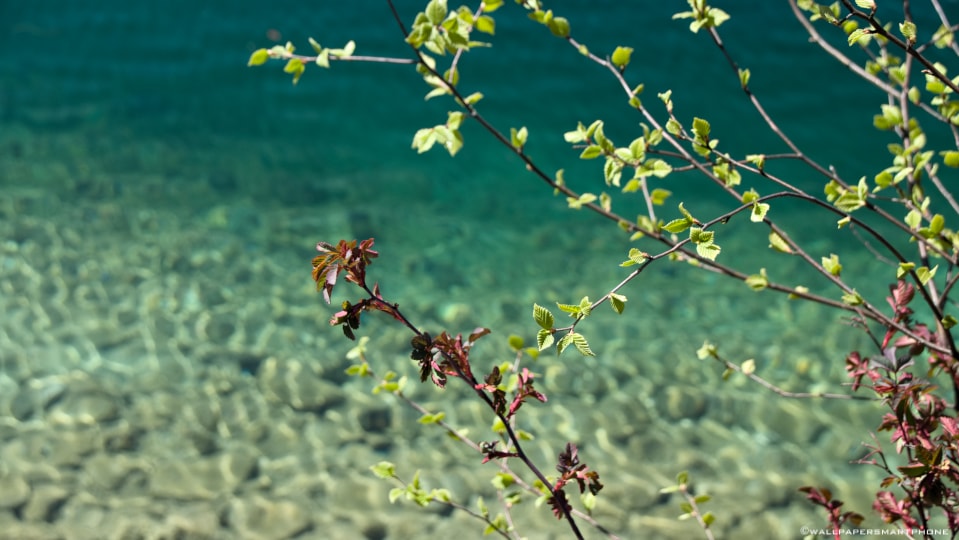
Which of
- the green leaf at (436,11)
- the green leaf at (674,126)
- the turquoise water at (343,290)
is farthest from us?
the turquoise water at (343,290)

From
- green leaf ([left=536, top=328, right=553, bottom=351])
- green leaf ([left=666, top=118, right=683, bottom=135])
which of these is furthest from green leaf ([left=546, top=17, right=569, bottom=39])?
green leaf ([left=536, top=328, right=553, bottom=351])

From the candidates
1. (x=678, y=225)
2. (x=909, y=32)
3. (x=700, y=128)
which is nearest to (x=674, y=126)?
(x=700, y=128)

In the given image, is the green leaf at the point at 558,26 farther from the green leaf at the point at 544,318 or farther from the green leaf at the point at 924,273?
the green leaf at the point at 924,273

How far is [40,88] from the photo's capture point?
17.4 feet

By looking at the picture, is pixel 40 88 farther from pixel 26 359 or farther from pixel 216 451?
pixel 216 451

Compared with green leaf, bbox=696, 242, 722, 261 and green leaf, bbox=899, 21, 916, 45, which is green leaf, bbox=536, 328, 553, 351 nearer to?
green leaf, bbox=696, 242, 722, 261

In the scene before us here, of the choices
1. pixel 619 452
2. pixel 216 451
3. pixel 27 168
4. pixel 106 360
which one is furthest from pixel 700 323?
pixel 27 168

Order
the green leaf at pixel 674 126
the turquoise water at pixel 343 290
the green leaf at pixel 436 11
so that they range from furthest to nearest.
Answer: the turquoise water at pixel 343 290, the green leaf at pixel 674 126, the green leaf at pixel 436 11

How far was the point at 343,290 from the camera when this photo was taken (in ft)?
12.6

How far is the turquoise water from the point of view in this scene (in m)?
2.77

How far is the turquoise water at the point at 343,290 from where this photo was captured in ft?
9.08

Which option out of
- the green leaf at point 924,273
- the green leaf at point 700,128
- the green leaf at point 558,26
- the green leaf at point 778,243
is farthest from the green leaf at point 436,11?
the green leaf at point 924,273

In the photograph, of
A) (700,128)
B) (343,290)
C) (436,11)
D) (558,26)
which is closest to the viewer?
(436,11)

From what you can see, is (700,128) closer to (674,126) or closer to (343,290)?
(674,126)
